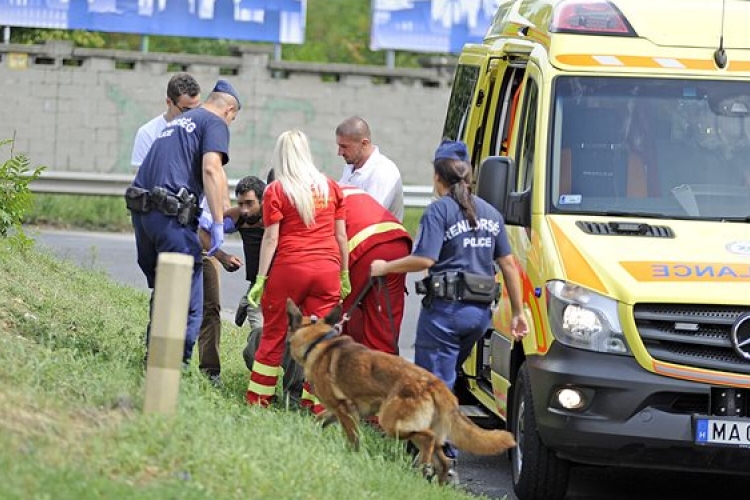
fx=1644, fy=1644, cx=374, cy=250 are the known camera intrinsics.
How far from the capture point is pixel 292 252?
29.2 feet

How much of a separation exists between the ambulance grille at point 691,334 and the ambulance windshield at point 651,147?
93 centimetres

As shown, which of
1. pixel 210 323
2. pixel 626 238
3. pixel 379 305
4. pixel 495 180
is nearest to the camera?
pixel 626 238

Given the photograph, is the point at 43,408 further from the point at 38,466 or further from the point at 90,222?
the point at 90,222

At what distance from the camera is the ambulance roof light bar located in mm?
8742

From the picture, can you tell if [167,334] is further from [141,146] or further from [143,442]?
[141,146]

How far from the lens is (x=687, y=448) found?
7605 millimetres

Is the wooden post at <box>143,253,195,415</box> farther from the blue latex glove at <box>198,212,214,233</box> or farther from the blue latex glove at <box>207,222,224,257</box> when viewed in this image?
the blue latex glove at <box>198,212,214,233</box>

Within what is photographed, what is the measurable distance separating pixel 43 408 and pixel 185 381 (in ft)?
4.96

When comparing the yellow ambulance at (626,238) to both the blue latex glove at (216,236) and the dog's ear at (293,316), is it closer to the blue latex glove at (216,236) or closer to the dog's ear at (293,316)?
the dog's ear at (293,316)

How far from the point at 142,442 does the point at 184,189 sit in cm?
265

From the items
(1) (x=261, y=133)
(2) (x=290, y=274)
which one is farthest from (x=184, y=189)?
(1) (x=261, y=133)

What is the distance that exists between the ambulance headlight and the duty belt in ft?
7.49

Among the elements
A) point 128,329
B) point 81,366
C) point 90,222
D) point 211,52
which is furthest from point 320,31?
point 81,366

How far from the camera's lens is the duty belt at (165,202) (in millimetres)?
8945
